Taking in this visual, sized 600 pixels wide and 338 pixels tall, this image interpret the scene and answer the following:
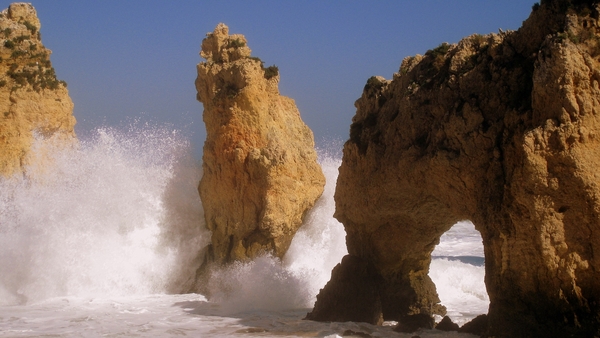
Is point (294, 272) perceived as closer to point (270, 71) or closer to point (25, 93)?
point (270, 71)

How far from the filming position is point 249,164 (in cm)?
1694

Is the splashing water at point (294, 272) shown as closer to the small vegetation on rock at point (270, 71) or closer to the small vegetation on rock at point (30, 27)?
the small vegetation on rock at point (270, 71)

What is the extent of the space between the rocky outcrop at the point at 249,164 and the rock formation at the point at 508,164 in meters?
5.55

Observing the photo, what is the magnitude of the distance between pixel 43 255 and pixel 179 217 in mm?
3882

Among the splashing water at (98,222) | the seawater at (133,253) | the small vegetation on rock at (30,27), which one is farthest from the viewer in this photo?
the small vegetation on rock at (30,27)

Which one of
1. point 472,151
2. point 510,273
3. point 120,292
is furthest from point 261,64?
point 510,273

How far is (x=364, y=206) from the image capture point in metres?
11.1

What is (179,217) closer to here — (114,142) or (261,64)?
(114,142)

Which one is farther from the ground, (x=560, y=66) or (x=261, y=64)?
(x=261, y=64)

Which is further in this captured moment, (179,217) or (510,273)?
(179,217)

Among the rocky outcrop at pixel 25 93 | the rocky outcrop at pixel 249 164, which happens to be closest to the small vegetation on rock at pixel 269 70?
the rocky outcrop at pixel 249 164

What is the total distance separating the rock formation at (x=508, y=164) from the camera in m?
7.46

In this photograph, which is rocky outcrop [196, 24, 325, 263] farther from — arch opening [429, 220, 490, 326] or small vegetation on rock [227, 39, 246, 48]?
arch opening [429, 220, 490, 326]

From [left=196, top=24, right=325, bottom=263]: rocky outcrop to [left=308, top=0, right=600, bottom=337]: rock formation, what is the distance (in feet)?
18.2
